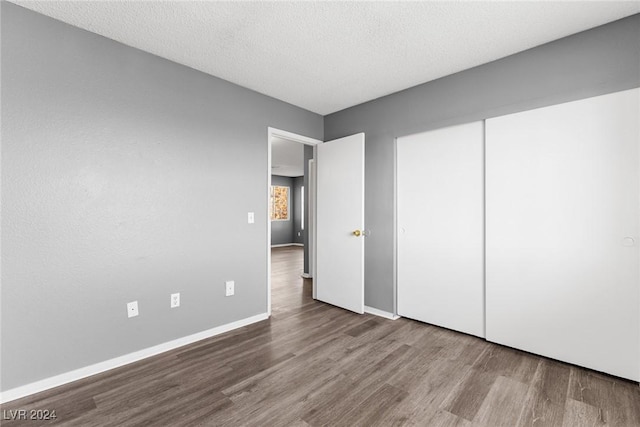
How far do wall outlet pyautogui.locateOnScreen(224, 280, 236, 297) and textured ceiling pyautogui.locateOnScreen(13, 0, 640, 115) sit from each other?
6.54 feet

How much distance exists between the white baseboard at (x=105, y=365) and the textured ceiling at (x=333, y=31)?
239cm

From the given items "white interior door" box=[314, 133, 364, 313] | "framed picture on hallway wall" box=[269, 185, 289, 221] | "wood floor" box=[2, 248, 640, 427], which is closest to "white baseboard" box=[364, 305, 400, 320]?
"white interior door" box=[314, 133, 364, 313]

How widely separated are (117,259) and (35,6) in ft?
5.61

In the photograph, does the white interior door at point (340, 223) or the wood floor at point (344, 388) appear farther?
the white interior door at point (340, 223)

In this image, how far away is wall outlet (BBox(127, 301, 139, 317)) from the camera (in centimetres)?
222

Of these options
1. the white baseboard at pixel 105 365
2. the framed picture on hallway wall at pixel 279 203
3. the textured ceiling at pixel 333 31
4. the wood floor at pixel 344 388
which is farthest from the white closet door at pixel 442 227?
the framed picture on hallway wall at pixel 279 203

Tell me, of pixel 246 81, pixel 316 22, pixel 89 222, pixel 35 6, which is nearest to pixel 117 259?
pixel 89 222

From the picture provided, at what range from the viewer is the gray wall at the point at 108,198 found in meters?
1.81

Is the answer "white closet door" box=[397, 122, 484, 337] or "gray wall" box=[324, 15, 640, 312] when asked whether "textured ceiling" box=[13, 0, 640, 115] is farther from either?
"white closet door" box=[397, 122, 484, 337]

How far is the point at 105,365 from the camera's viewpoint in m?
2.10

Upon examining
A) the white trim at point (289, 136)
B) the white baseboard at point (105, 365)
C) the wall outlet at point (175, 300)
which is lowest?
the white baseboard at point (105, 365)

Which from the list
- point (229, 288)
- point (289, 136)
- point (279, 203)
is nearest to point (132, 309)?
point (229, 288)

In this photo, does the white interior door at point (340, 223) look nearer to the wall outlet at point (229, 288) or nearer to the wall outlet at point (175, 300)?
the wall outlet at point (229, 288)

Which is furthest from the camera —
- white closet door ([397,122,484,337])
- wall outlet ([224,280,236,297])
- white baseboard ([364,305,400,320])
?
white baseboard ([364,305,400,320])
